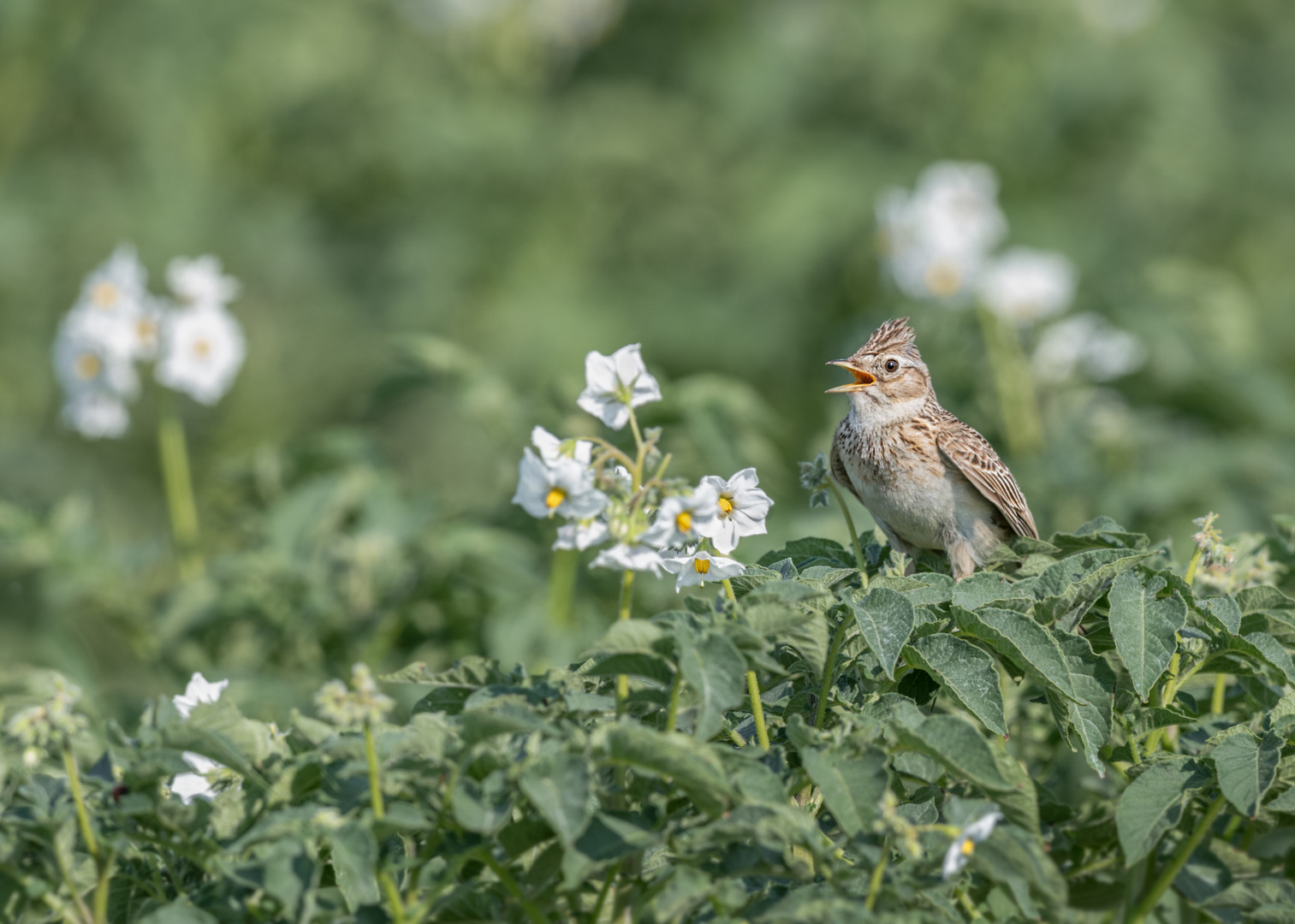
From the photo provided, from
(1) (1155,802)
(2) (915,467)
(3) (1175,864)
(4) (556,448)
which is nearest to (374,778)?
(4) (556,448)

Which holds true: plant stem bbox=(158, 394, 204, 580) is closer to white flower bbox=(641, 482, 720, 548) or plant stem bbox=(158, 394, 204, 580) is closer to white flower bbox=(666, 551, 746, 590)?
white flower bbox=(666, 551, 746, 590)

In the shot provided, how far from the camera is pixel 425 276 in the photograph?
918cm

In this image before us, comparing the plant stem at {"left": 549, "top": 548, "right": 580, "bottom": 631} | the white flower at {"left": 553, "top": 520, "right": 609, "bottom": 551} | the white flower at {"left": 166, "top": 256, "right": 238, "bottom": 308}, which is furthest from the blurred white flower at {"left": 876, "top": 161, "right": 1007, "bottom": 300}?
the white flower at {"left": 553, "top": 520, "right": 609, "bottom": 551}

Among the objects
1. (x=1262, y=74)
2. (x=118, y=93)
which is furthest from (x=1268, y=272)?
(x=118, y=93)

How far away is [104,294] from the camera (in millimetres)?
4781

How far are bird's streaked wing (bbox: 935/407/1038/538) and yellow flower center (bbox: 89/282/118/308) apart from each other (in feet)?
9.64

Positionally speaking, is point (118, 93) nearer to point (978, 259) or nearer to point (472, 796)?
point (978, 259)

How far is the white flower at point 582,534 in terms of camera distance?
1717mm

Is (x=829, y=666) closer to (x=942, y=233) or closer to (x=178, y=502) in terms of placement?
(x=178, y=502)

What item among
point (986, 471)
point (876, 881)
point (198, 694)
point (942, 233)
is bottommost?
Result: point (876, 881)

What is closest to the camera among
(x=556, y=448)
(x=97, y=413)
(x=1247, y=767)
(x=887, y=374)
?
(x=556, y=448)

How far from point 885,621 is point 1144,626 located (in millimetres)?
399

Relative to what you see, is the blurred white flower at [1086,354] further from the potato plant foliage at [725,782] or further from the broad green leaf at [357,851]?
the broad green leaf at [357,851]

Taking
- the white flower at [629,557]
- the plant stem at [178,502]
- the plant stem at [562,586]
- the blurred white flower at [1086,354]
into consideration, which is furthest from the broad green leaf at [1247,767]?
the blurred white flower at [1086,354]
